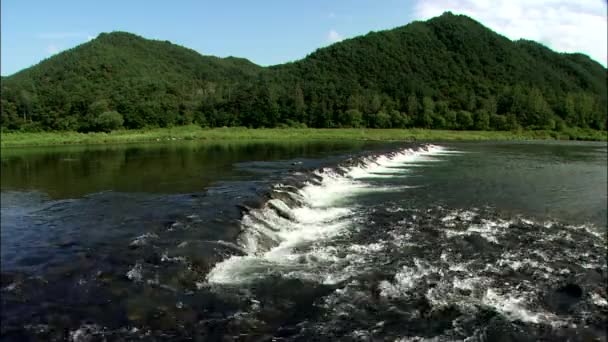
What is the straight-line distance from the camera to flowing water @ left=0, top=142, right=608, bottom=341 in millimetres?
7250

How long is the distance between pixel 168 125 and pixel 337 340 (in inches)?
3250

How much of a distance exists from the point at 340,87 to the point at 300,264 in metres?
103

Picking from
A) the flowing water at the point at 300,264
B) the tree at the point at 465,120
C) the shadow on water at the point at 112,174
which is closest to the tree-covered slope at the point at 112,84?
the shadow on water at the point at 112,174

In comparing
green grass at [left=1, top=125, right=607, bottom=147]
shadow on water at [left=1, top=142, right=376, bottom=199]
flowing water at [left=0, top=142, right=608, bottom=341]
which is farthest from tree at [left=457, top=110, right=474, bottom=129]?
flowing water at [left=0, top=142, right=608, bottom=341]

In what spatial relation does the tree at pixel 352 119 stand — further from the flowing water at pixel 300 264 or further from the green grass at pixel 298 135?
the flowing water at pixel 300 264

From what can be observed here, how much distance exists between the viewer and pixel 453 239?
1228cm

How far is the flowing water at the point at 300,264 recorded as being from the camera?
23.8 feet

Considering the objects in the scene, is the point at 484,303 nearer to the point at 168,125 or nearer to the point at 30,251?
the point at 30,251

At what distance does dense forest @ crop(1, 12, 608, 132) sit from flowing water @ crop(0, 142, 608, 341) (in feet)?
221

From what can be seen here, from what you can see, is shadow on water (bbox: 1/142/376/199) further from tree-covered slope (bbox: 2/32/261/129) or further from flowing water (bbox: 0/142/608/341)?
tree-covered slope (bbox: 2/32/261/129)

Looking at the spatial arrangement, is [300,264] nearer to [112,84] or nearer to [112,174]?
[112,174]

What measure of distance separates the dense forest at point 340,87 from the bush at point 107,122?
0.17m

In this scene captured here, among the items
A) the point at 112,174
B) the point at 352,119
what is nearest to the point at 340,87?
the point at 352,119

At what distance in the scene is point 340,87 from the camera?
110m
